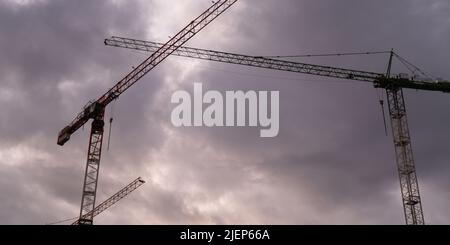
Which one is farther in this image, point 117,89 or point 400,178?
point 117,89
